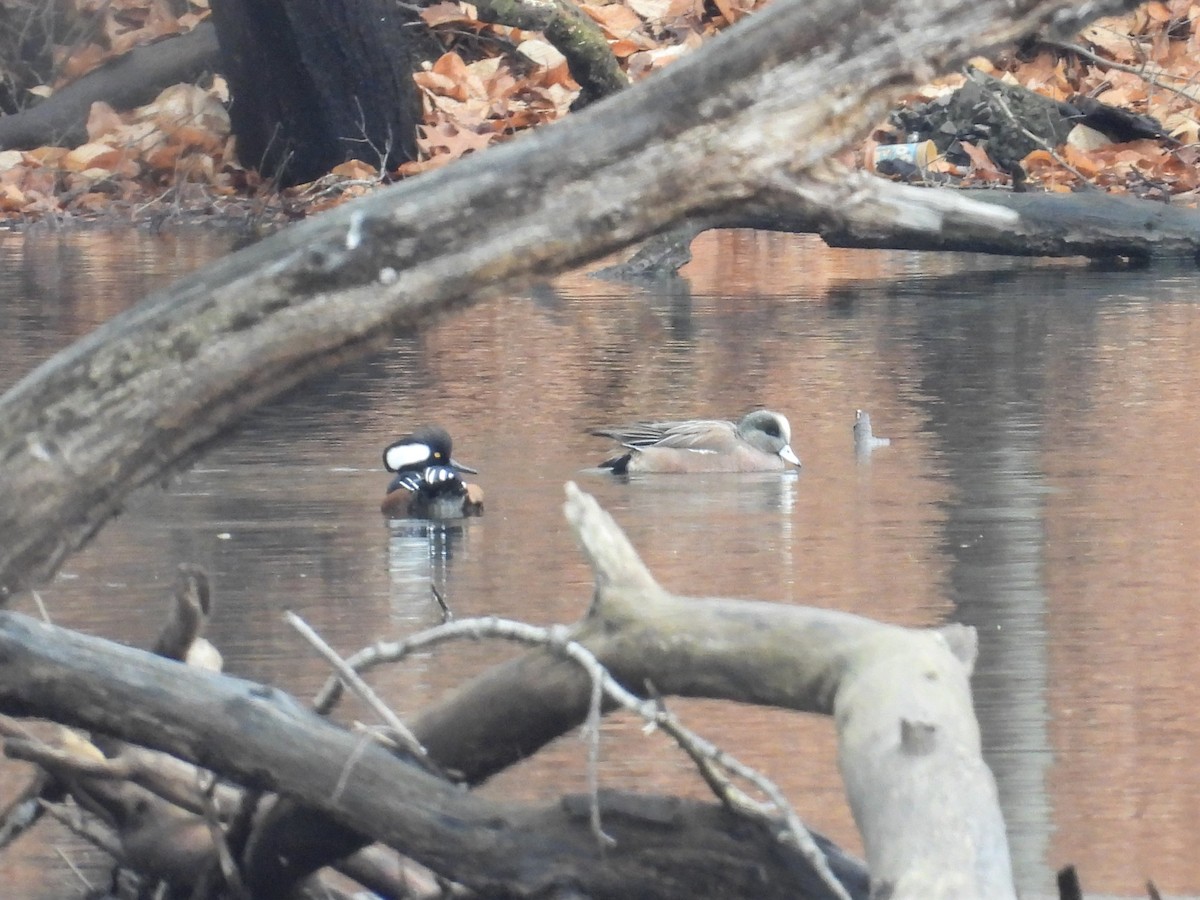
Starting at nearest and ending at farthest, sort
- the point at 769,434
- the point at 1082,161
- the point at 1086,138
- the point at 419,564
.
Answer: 1. the point at 419,564
2. the point at 769,434
3. the point at 1082,161
4. the point at 1086,138

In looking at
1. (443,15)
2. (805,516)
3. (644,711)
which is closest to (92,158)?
(443,15)

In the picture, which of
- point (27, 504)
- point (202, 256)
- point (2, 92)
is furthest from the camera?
point (2, 92)

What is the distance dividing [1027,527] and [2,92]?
13368 millimetres

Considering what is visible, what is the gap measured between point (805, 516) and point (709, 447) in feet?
2.61

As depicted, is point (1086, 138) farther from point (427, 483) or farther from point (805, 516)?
point (427, 483)

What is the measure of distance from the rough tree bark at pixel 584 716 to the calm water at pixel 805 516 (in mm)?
327

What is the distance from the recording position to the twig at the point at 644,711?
2.85 metres

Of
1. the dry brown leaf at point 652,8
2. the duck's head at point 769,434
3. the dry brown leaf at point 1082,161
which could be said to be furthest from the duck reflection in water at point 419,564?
the dry brown leaf at point 652,8

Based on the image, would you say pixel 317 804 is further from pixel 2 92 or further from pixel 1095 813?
pixel 2 92

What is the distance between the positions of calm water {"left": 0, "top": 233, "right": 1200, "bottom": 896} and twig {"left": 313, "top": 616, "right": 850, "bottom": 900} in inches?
18.2

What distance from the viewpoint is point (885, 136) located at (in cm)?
1574

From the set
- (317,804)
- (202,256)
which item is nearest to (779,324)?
(202,256)

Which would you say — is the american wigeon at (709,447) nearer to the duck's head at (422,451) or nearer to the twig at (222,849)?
the duck's head at (422,451)

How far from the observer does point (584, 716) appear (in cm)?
323
